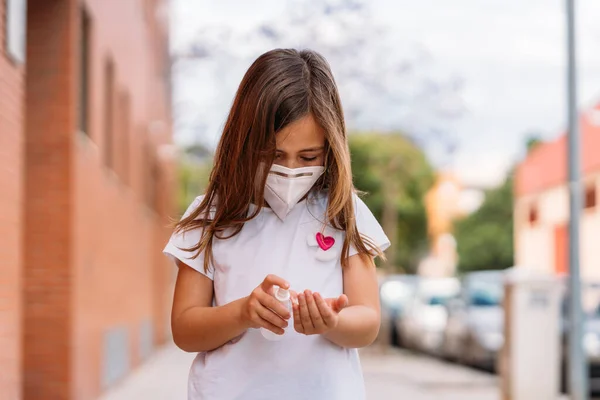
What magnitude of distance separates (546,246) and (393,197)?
41.8 ft

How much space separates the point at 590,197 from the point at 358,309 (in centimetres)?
2805

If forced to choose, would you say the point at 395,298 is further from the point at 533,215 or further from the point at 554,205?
the point at 533,215

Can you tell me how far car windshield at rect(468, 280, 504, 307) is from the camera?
18688 mm

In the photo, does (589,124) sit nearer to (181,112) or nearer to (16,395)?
(181,112)

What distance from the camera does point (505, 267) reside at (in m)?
61.6

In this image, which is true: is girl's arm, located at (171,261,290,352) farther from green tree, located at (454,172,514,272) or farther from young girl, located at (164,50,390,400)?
green tree, located at (454,172,514,272)

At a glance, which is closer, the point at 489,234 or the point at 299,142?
the point at 299,142

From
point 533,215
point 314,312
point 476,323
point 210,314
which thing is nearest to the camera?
point 314,312

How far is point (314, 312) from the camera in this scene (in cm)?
221

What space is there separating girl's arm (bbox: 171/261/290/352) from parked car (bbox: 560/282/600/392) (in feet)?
32.6

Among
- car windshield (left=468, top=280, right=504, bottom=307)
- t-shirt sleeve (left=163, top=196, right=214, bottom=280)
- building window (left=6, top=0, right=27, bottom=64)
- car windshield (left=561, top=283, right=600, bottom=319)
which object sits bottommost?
car windshield (left=468, top=280, right=504, bottom=307)

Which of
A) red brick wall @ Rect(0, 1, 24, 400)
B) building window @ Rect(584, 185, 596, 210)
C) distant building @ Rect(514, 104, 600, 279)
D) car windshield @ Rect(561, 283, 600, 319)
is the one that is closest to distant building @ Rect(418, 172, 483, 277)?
distant building @ Rect(514, 104, 600, 279)

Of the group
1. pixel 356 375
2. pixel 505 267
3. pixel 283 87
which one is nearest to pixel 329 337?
pixel 356 375

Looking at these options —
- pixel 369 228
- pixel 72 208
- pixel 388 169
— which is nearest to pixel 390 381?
pixel 72 208
